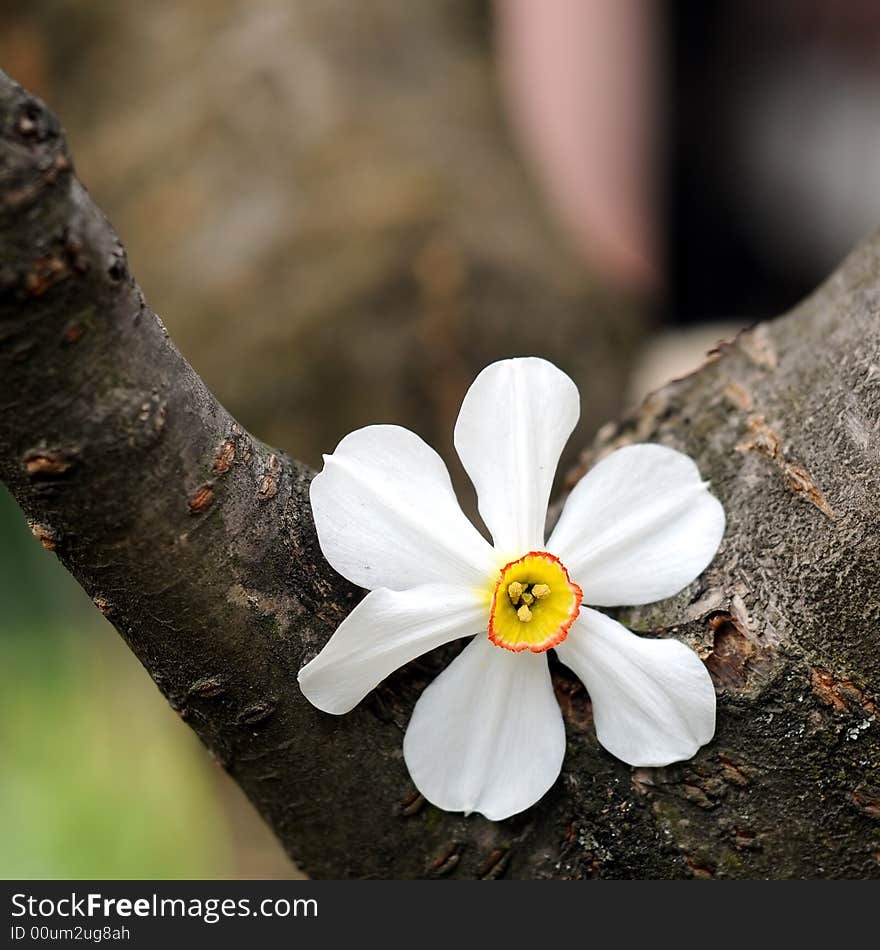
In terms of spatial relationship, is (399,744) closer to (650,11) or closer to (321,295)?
(321,295)

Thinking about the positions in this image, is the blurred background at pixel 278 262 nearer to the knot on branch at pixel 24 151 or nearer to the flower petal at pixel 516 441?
the flower petal at pixel 516 441

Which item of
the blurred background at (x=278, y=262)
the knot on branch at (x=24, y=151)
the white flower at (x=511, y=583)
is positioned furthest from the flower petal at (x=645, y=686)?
the blurred background at (x=278, y=262)

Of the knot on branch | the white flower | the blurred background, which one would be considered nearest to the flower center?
the white flower

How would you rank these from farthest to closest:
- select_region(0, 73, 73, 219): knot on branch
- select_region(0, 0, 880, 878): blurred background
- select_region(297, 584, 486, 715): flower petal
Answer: select_region(0, 0, 880, 878): blurred background → select_region(297, 584, 486, 715): flower petal → select_region(0, 73, 73, 219): knot on branch

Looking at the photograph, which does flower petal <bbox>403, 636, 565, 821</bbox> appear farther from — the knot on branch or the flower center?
the knot on branch

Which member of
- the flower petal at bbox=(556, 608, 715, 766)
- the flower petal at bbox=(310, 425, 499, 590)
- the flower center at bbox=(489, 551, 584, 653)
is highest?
the flower petal at bbox=(310, 425, 499, 590)

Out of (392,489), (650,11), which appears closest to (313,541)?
(392,489)

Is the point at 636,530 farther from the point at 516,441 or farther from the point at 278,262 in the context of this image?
the point at 278,262

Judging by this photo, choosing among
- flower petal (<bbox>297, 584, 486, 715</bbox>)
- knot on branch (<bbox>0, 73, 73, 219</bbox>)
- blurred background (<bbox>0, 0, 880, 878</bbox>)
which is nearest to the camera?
knot on branch (<bbox>0, 73, 73, 219</bbox>)
